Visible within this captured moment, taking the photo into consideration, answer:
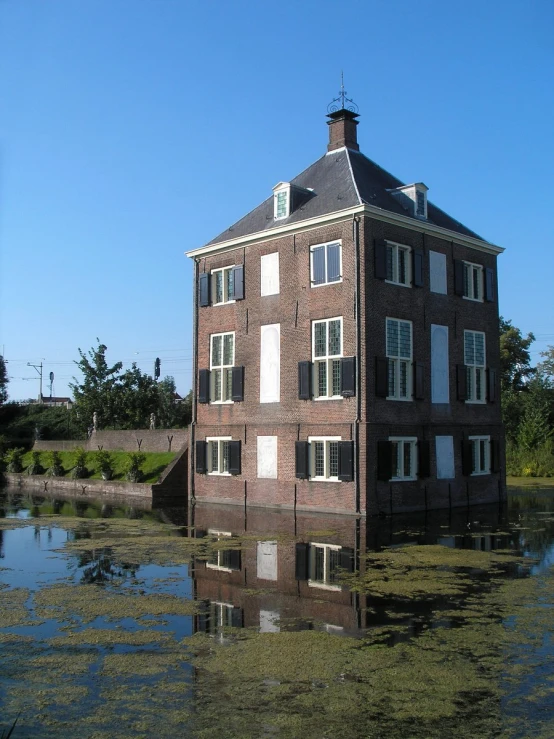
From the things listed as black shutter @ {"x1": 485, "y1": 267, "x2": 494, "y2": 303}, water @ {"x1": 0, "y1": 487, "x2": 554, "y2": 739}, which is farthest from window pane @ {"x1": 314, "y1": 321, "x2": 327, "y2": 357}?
water @ {"x1": 0, "y1": 487, "x2": 554, "y2": 739}

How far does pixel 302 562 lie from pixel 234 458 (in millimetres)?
13161

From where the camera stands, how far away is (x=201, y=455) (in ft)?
94.6

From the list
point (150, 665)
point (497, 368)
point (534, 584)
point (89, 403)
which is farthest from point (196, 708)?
point (89, 403)

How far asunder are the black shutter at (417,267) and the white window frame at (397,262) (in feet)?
0.45

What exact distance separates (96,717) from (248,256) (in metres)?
22.8

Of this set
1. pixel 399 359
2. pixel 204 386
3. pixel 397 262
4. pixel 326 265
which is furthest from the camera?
pixel 204 386

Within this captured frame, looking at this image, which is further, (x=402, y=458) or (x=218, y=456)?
(x=218, y=456)

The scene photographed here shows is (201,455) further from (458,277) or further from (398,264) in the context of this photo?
(458,277)

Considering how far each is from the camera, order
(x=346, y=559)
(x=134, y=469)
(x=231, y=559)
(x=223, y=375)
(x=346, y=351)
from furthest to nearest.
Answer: (x=134, y=469) < (x=223, y=375) < (x=346, y=351) < (x=346, y=559) < (x=231, y=559)

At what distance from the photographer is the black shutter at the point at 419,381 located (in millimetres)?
25028

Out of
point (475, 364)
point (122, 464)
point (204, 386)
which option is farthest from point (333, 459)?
point (122, 464)

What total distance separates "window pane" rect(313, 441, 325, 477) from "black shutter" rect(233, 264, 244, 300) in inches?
256

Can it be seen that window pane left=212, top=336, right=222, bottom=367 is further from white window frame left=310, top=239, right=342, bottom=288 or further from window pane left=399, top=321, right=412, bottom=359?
window pane left=399, top=321, right=412, bottom=359

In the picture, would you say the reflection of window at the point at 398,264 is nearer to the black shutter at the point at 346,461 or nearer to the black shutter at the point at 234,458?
the black shutter at the point at 346,461
